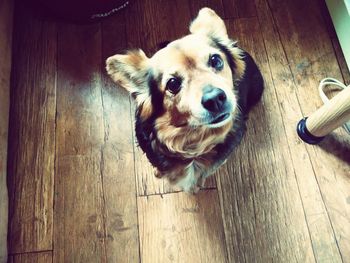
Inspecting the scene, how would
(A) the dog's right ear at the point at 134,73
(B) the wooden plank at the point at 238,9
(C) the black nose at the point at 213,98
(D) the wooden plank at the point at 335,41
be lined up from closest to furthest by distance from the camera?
(C) the black nose at the point at 213,98, (A) the dog's right ear at the point at 134,73, (D) the wooden plank at the point at 335,41, (B) the wooden plank at the point at 238,9

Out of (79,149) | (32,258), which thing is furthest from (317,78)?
(32,258)

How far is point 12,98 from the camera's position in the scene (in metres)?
1.76

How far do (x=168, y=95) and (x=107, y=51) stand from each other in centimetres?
74

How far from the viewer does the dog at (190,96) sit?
1192mm

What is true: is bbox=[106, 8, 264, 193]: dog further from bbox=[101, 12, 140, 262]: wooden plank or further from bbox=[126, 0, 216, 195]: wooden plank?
bbox=[126, 0, 216, 195]: wooden plank

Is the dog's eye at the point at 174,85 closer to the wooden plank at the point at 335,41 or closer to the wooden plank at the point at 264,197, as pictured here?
the wooden plank at the point at 264,197

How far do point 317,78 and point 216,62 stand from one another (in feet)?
2.63

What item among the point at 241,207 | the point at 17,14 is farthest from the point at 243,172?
the point at 17,14

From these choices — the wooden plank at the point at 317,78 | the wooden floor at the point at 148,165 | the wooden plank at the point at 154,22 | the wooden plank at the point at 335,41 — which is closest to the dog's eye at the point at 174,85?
the wooden floor at the point at 148,165

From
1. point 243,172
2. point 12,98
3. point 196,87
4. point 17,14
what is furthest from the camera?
point 17,14

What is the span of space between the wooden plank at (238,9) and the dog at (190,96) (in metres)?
0.53

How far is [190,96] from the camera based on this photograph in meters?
1.18

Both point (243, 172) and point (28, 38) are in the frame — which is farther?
point (28, 38)

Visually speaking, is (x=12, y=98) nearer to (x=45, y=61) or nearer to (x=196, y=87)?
(x=45, y=61)
